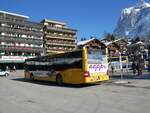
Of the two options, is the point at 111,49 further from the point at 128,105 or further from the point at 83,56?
the point at 128,105

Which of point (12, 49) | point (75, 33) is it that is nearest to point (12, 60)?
point (12, 49)

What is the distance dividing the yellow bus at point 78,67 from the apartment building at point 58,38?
51.7 meters

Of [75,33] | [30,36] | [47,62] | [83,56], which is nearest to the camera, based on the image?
[83,56]

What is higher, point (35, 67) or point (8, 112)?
point (35, 67)

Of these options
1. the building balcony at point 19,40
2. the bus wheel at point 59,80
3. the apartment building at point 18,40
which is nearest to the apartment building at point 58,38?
the apartment building at point 18,40

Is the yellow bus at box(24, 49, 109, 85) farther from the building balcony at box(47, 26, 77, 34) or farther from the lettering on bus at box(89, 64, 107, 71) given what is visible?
the building balcony at box(47, 26, 77, 34)

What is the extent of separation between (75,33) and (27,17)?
22.4 m

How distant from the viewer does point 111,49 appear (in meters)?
72.0

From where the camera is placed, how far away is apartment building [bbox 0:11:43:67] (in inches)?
2225

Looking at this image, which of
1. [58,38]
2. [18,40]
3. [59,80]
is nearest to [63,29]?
[58,38]

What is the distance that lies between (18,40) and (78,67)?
49.8 m

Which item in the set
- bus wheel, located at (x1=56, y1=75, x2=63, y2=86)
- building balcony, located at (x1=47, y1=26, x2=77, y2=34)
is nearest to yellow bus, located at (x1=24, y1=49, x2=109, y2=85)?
bus wheel, located at (x1=56, y1=75, x2=63, y2=86)

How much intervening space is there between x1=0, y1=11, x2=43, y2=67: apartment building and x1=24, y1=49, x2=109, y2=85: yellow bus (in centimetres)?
4155

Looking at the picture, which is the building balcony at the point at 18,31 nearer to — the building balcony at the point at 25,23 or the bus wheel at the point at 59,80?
the building balcony at the point at 25,23
